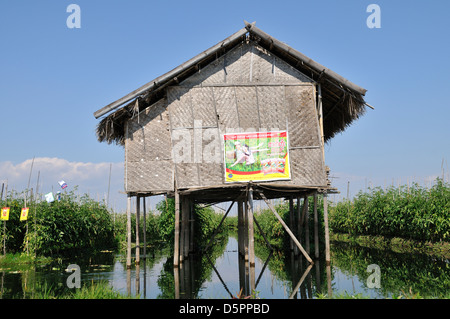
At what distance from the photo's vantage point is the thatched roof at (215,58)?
36.3 feet

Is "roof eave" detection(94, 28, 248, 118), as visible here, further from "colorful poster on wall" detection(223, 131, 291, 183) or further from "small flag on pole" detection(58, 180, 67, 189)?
"small flag on pole" detection(58, 180, 67, 189)

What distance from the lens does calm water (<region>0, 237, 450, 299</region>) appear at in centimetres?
802

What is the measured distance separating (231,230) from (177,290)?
84.7 feet

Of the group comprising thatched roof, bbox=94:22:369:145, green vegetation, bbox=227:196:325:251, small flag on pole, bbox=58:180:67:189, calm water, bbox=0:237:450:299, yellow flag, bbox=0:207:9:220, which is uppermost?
thatched roof, bbox=94:22:369:145

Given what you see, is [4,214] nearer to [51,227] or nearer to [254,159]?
[51,227]

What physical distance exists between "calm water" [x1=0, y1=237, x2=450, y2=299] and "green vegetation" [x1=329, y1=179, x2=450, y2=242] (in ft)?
5.03

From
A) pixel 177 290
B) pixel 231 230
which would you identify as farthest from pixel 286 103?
pixel 231 230

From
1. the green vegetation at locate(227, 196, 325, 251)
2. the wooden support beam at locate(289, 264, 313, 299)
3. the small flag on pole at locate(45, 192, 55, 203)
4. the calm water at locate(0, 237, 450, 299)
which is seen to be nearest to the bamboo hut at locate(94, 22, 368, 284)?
the wooden support beam at locate(289, 264, 313, 299)

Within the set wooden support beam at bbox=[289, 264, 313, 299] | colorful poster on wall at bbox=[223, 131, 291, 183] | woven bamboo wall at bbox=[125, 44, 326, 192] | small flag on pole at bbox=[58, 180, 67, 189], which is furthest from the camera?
small flag on pole at bbox=[58, 180, 67, 189]

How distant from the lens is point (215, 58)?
1181 cm

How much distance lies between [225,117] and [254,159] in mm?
1477

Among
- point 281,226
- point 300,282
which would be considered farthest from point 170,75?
point 281,226

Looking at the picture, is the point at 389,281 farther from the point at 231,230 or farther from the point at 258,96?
the point at 231,230

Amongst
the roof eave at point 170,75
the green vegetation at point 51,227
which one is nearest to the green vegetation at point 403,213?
the roof eave at point 170,75
